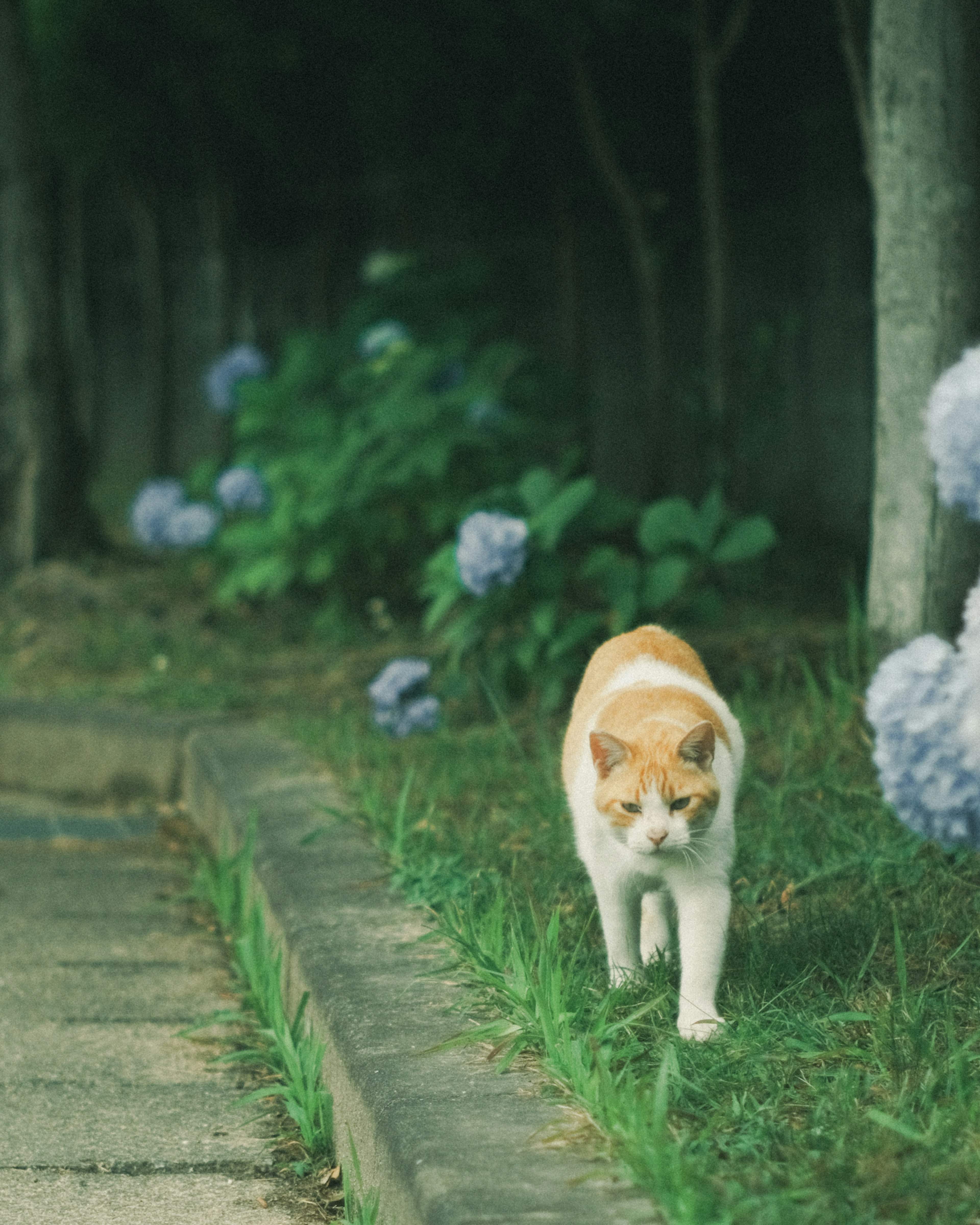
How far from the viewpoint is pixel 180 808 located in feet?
16.2

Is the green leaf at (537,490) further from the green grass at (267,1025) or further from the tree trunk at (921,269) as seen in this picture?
the green grass at (267,1025)

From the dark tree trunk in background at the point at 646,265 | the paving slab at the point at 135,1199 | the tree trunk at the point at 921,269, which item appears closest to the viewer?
the paving slab at the point at 135,1199

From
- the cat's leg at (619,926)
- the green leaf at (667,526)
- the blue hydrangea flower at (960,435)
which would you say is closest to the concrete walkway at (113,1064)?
the cat's leg at (619,926)

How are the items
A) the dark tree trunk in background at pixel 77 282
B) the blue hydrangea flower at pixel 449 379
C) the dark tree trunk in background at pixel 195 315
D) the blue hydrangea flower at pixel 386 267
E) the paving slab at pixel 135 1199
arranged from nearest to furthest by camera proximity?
1. the paving slab at pixel 135 1199
2. the blue hydrangea flower at pixel 449 379
3. the blue hydrangea flower at pixel 386 267
4. the dark tree trunk in background at pixel 195 315
5. the dark tree trunk in background at pixel 77 282

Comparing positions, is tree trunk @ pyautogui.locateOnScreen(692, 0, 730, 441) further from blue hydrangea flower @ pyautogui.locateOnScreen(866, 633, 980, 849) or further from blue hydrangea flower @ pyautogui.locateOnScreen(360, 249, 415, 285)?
blue hydrangea flower @ pyautogui.locateOnScreen(866, 633, 980, 849)

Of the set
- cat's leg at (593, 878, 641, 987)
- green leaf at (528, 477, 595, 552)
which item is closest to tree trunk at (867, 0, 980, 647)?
green leaf at (528, 477, 595, 552)

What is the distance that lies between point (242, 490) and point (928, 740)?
4838 mm

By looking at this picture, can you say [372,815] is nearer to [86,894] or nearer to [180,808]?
[86,894]

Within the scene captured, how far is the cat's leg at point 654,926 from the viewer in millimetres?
2652

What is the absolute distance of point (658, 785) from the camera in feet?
7.24

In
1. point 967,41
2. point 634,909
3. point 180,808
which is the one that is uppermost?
point 967,41

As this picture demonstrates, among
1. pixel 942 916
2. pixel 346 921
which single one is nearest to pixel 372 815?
pixel 346 921

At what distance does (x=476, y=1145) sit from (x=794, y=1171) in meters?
0.40

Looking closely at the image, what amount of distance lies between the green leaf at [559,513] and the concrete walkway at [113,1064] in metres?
1.44
